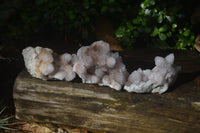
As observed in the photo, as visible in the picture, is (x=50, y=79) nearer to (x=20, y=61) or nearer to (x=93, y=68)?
(x=93, y=68)

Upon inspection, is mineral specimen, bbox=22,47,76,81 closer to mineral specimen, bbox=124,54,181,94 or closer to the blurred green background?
mineral specimen, bbox=124,54,181,94

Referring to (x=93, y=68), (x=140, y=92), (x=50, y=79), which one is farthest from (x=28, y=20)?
(x=140, y=92)

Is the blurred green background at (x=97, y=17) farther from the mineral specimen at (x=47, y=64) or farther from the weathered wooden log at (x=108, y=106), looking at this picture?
the mineral specimen at (x=47, y=64)

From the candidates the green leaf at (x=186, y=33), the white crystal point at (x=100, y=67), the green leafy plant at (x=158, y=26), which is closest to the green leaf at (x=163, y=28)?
the green leafy plant at (x=158, y=26)

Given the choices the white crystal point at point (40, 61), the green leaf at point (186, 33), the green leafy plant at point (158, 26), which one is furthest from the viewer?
the green leaf at point (186, 33)

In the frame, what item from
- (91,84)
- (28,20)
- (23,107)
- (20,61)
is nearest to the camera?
(91,84)

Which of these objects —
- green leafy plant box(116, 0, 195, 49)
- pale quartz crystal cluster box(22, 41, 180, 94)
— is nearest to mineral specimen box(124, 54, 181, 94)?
pale quartz crystal cluster box(22, 41, 180, 94)
